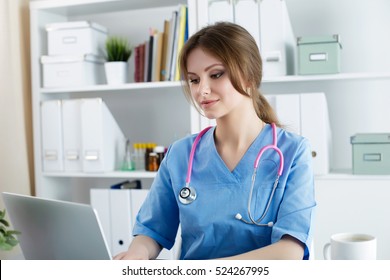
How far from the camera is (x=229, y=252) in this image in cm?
126

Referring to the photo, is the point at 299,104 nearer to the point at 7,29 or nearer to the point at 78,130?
the point at 78,130

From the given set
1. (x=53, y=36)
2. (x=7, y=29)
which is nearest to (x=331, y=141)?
(x=53, y=36)

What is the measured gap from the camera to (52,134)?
238 cm

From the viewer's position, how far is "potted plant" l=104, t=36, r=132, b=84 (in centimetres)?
233

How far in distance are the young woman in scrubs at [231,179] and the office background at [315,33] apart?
41.3 inches

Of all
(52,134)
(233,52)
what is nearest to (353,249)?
(233,52)

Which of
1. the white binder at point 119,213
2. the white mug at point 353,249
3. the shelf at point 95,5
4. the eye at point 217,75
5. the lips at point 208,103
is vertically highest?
the shelf at point 95,5

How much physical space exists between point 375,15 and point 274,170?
1282mm

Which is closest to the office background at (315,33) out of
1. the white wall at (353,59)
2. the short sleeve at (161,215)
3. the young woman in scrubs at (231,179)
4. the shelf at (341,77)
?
the white wall at (353,59)

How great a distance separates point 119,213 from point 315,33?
1.17 metres

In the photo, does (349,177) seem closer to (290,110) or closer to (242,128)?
A: (290,110)

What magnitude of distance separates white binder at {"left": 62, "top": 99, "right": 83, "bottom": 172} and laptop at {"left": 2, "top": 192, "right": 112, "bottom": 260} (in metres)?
1.02

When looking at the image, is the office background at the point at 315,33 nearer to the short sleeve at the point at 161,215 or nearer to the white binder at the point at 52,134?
the white binder at the point at 52,134

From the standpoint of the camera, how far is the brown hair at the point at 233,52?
4.01 feet
